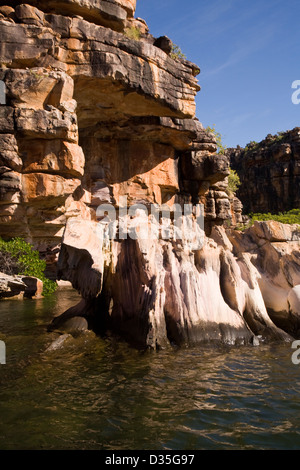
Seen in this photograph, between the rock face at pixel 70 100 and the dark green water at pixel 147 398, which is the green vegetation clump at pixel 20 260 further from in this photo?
the dark green water at pixel 147 398

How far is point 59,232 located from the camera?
20812 millimetres

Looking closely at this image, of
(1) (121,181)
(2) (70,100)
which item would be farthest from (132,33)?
(1) (121,181)

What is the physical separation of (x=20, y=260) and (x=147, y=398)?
15.2 m

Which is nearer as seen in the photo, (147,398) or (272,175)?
(147,398)

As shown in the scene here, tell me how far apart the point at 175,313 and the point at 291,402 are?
3.45 m

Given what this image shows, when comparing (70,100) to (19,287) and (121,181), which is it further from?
(19,287)

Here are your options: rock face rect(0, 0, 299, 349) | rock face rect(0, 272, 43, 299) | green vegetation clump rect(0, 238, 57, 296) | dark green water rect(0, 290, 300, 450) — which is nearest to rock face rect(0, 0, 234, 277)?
rock face rect(0, 0, 299, 349)

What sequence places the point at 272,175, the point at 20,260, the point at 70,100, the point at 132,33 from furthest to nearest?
the point at 272,175
the point at 132,33
the point at 20,260
the point at 70,100

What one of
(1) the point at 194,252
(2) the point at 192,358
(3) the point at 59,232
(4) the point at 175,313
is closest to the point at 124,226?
(1) the point at 194,252

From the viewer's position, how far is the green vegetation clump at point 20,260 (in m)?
19.0

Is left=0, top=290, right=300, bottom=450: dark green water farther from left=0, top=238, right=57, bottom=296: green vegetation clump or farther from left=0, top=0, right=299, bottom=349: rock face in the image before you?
left=0, top=238, right=57, bottom=296: green vegetation clump

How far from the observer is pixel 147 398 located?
565cm

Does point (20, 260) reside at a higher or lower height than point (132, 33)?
lower

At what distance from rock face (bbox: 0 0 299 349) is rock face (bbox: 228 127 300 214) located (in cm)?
2127
